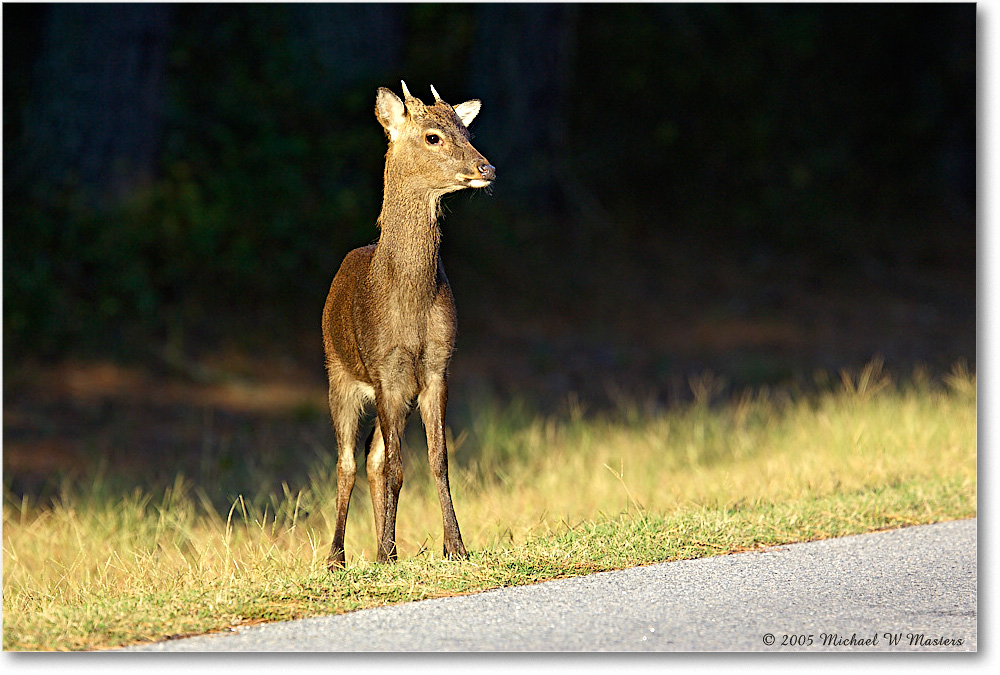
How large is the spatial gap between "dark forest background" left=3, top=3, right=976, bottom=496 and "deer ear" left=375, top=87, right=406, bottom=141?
18.8ft

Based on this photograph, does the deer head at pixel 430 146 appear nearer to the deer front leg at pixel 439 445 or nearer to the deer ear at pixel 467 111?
the deer ear at pixel 467 111

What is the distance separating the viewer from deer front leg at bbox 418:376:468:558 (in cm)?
511

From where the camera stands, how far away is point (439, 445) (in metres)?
5.12

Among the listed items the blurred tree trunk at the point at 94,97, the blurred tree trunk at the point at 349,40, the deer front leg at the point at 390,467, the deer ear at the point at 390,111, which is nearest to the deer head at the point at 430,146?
the deer ear at the point at 390,111

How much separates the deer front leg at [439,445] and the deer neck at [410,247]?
358 mm

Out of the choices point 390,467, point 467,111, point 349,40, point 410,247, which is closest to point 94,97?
point 349,40

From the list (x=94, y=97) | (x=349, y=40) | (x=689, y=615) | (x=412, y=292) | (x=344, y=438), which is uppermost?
(x=349, y=40)

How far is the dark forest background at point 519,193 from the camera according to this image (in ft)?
38.6

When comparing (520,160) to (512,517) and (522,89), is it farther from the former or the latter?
(512,517)

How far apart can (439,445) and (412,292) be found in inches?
25.1

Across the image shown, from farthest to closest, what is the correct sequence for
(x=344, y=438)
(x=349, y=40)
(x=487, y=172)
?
(x=349, y=40), (x=344, y=438), (x=487, y=172)

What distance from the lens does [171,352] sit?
467 inches

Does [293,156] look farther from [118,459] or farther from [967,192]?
[967,192]

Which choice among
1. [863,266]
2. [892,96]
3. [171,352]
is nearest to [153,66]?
[171,352]
